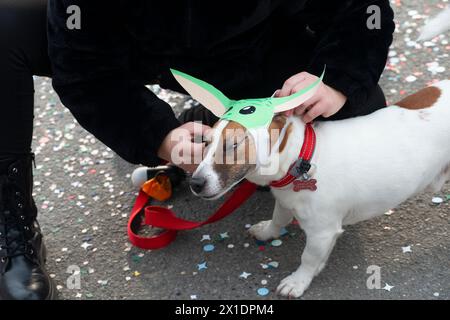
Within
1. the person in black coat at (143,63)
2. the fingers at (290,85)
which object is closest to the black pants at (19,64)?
the person in black coat at (143,63)

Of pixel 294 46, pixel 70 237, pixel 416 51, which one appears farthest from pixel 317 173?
pixel 416 51

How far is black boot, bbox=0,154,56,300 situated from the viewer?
1437mm

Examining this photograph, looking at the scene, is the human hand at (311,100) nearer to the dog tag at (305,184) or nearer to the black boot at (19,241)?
the dog tag at (305,184)

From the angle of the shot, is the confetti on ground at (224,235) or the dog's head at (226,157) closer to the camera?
the dog's head at (226,157)

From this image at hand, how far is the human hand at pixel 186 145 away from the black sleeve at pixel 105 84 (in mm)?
24

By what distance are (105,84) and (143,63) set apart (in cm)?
16

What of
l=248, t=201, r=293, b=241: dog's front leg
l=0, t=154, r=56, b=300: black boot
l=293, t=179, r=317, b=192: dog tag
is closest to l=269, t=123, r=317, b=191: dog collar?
l=293, t=179, r=317, b=192: dog tag

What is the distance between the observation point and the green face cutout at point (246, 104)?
44.7 inches

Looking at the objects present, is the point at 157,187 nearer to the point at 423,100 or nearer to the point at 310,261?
the point at 310,261

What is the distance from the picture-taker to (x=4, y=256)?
4.86 ft

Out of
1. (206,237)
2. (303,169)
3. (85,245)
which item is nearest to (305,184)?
(303,169)

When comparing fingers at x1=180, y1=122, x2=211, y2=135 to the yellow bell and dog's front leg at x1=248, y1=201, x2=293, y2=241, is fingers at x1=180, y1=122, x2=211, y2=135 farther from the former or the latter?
the yellow bell

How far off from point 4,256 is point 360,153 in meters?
0.91
